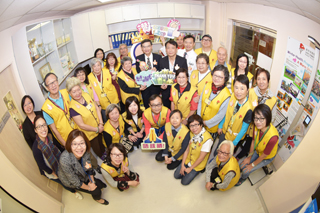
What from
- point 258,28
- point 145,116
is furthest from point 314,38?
point 145,116

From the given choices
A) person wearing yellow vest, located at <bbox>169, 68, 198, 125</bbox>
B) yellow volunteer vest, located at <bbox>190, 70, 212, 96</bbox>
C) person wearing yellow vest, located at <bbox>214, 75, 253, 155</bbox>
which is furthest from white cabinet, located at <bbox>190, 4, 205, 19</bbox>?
person wearing yellow vest, located at <bbox>214, 75, 253, 155</bbox>

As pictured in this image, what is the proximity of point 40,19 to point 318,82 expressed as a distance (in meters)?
4.62

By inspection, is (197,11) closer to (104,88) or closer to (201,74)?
(201,74)

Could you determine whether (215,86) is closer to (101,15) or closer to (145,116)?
(145,116)

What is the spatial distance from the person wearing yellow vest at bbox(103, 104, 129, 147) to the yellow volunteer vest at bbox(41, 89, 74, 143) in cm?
57

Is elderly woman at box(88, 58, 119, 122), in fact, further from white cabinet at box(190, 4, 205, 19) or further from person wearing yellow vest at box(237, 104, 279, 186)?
white cabinet at box(190, 4, 205, 19)

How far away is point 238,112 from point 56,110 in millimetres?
2701

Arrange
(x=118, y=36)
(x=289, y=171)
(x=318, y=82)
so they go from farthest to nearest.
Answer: (x=118, y=36) < (x=318, y=82) < (x=289, y=171)

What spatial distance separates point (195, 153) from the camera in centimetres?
322

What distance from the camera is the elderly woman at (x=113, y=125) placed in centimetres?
340

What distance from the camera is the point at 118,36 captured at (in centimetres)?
624

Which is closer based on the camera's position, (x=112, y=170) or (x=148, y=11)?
(x=112, y=170)

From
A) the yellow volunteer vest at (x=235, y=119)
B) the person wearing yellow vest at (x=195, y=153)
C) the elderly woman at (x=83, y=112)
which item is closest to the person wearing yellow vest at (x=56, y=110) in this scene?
the elderly woman at (x=83, y=112)

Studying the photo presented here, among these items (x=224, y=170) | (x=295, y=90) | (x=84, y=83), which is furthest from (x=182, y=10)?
(x=224, y=170)
